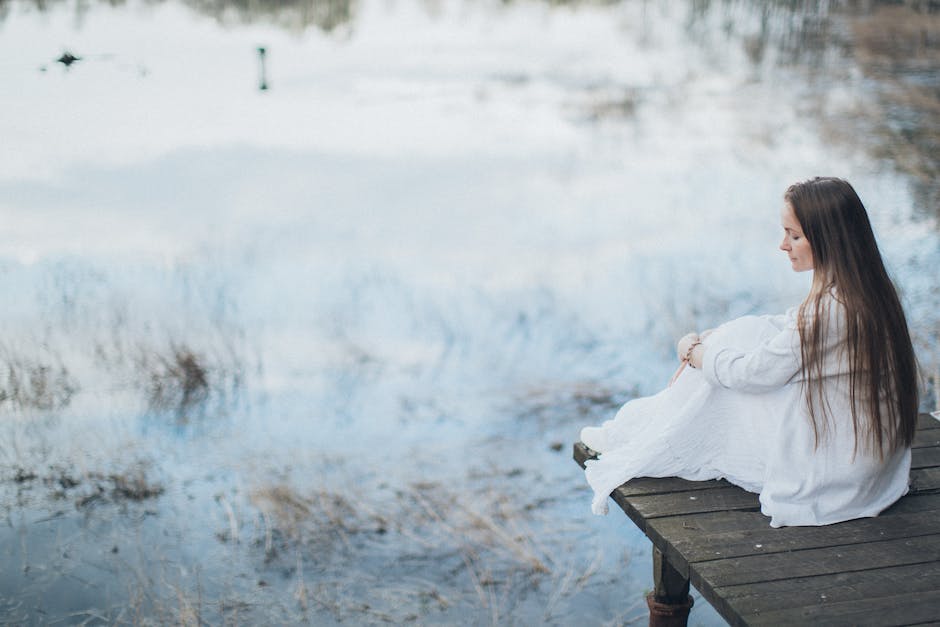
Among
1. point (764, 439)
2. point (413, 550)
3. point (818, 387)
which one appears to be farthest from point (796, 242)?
point (413, 550)

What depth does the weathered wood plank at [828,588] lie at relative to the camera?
2.21 m

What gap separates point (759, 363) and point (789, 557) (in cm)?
48

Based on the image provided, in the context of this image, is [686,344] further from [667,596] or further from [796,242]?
[667,596]

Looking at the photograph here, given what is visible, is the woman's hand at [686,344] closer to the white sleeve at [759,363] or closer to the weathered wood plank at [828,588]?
the white sleeve at [759,363]

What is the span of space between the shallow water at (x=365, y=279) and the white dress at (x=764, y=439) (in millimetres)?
1869

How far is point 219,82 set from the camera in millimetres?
Result: 10992

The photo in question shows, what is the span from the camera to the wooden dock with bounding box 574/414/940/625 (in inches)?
86.5

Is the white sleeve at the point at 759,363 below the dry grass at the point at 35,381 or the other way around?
the other way around

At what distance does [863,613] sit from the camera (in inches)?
85.7

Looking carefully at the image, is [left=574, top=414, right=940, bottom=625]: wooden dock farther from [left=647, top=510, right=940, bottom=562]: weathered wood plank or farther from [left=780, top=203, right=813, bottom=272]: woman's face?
[left=780, top=203, right=813, bottom=272]: woman's face

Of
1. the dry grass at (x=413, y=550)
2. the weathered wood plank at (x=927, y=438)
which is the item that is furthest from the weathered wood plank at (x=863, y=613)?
the dry grass at (x=413, y=550)

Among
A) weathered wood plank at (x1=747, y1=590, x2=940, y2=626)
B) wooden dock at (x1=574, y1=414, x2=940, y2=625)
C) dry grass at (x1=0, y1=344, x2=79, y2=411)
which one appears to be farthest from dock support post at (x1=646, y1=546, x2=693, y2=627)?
dry grass at (x1=0, y1=344, x2=79, y2=411)

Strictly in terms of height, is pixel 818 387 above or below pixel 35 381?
above

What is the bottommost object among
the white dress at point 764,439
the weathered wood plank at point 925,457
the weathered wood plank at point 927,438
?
the weathered wood plank at point 927,438
